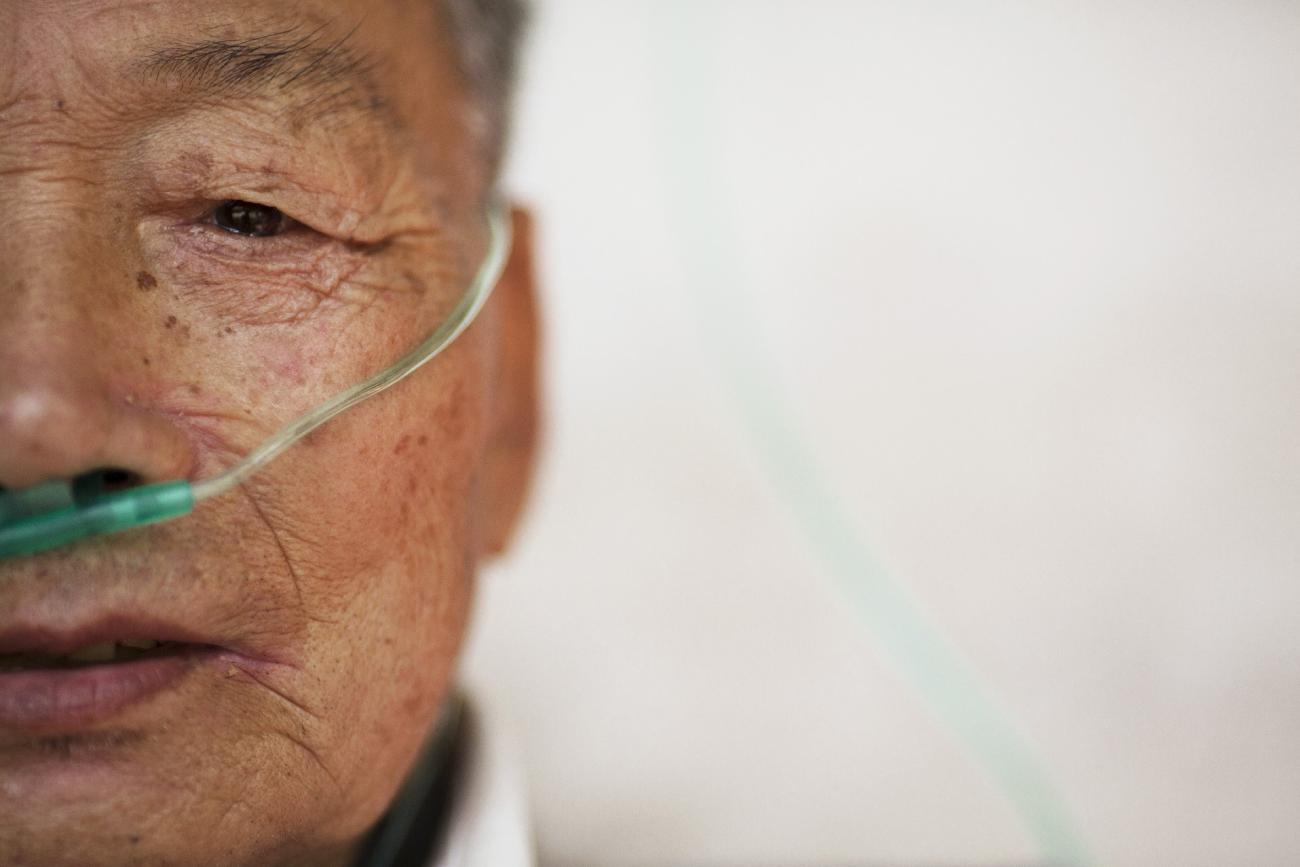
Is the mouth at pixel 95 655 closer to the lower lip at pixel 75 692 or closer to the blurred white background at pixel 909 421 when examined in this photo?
the lower lip at pixel 75 692

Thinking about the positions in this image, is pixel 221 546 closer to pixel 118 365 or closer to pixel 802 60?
pixel 118 365

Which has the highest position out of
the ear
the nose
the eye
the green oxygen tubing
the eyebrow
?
the eyebrow

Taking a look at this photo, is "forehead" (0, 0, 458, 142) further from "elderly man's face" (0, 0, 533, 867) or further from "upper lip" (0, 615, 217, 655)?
"upper lip" (0, 615, 217, 655)

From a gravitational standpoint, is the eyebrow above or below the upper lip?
above

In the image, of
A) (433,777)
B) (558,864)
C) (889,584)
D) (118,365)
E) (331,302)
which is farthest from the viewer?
(889,584)

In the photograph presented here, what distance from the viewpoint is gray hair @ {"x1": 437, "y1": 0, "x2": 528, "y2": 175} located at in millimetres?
1212

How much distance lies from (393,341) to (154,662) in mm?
327

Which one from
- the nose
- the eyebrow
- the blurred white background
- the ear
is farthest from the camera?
the blurred white background

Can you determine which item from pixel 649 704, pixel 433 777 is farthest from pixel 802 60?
pixel 433 777

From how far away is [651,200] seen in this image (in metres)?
1.79

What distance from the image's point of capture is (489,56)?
1.28 m

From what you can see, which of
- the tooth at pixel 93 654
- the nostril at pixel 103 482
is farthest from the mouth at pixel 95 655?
the nostril at pixel 103 482

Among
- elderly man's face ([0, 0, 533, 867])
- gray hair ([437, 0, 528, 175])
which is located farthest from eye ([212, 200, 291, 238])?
gray hair ([437, 0, 528, 175])

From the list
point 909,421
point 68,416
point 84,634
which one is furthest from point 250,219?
point 909,421
